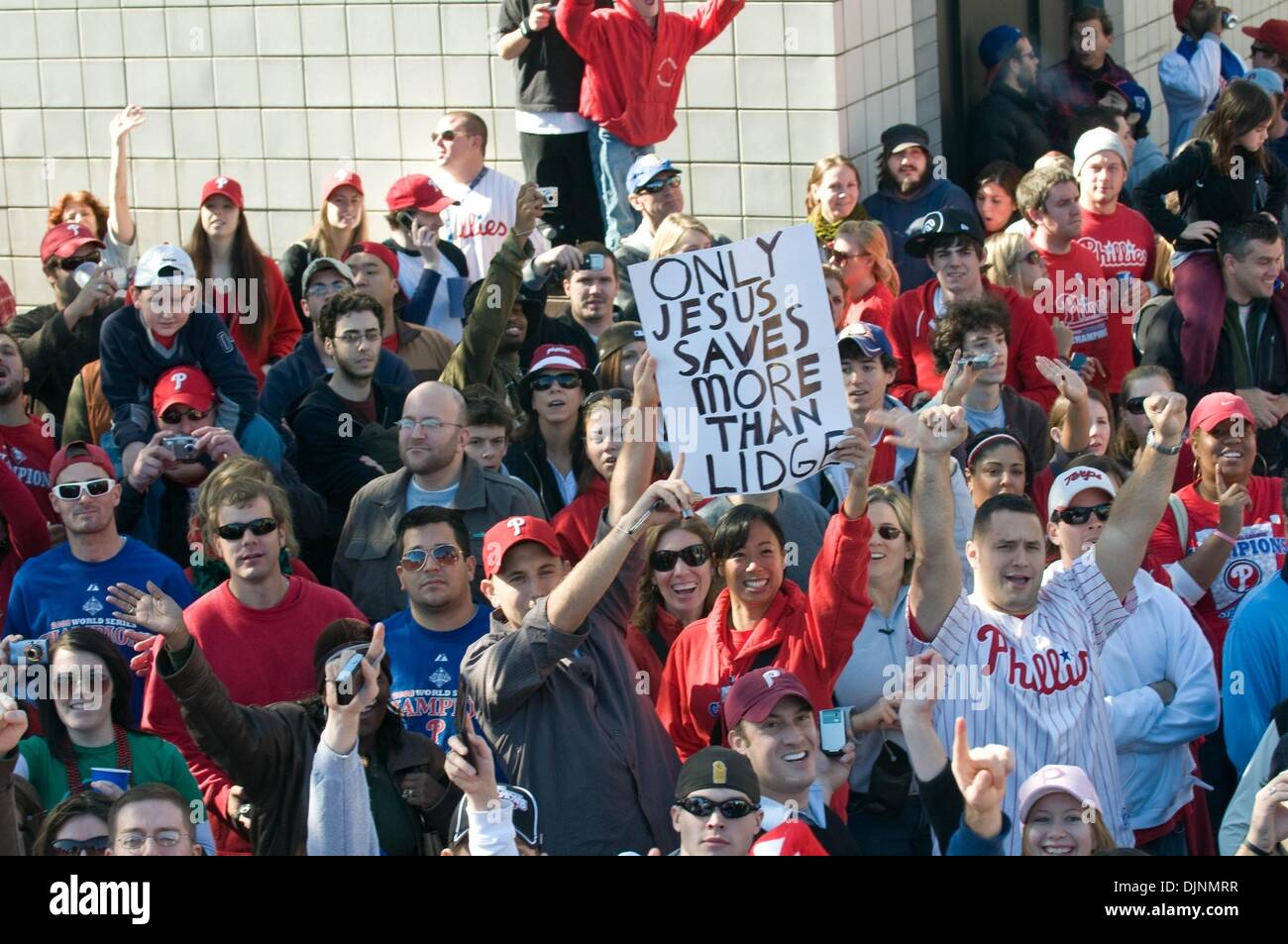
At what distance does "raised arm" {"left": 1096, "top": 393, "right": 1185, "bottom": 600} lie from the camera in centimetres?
723

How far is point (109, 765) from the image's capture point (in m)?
7.15

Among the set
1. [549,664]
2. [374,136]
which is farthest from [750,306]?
[374,136]

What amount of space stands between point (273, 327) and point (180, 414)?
203 centimetres

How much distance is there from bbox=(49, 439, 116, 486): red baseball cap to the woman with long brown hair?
2378 millimetres

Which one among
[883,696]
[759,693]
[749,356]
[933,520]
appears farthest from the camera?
[749,356]

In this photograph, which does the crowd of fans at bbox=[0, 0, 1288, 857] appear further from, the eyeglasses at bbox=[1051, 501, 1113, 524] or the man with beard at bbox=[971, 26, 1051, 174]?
the man with beard at bbox=[971, 26, 1051, 174]

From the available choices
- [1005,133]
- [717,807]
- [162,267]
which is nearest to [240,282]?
[162,267]

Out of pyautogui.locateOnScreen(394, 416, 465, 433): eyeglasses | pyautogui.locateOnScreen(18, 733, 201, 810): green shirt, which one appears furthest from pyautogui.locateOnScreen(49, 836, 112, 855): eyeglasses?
pyautogui.locateOnScreen(394, 416, 465, 433): eyeglasses

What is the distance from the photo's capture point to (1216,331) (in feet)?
34.2

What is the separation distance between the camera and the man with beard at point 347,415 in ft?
30.6

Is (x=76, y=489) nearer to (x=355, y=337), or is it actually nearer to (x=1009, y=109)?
(x=355, y=337)
